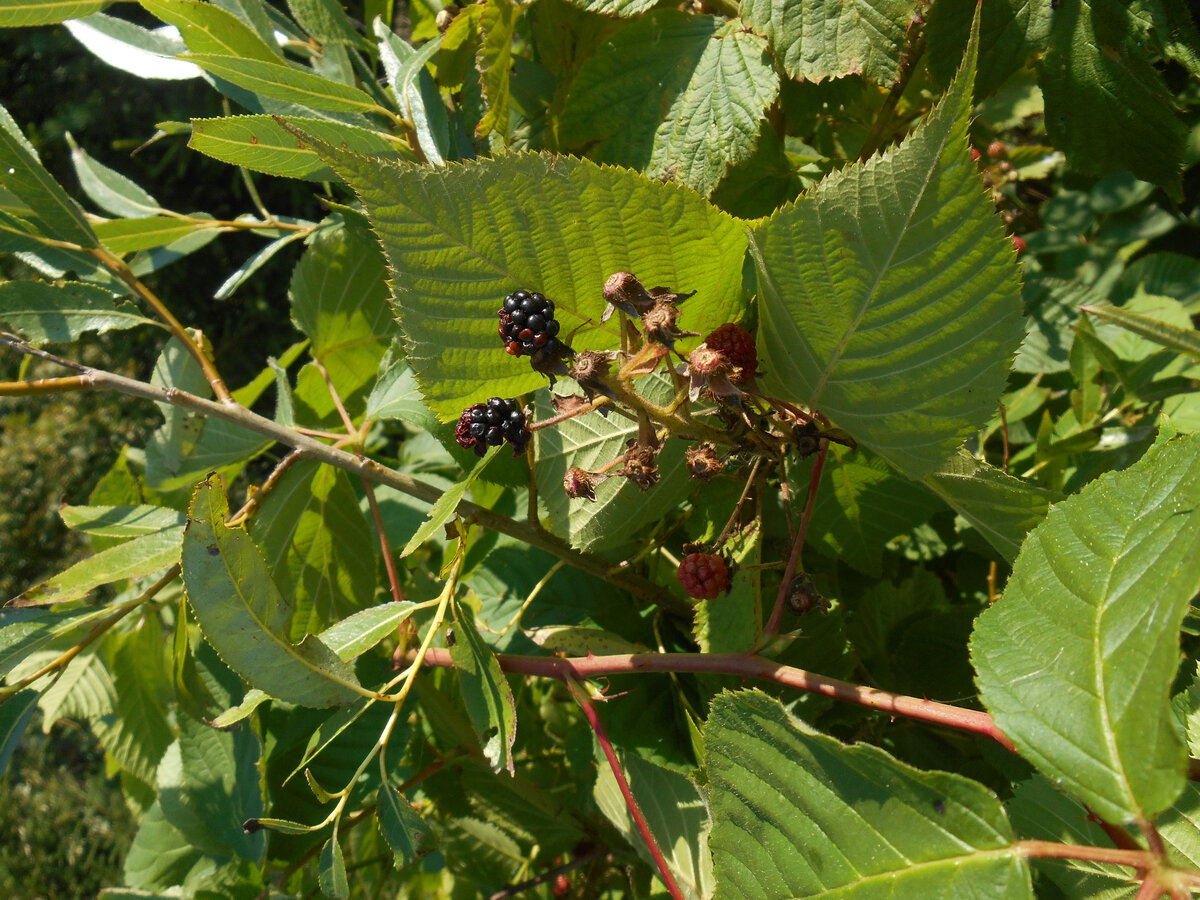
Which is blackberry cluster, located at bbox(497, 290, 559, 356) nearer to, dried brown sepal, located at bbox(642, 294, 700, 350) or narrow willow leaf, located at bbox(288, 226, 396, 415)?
dried brown sepal, located at bbox(642, 294, 700, 350)

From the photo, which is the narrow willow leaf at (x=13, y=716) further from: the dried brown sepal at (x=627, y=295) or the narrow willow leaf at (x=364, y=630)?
the dried brown sepal at (x=627, y=295)

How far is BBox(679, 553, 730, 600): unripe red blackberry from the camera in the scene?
2.40 ft

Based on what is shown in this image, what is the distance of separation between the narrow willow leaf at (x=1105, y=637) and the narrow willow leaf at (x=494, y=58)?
705 millimetres

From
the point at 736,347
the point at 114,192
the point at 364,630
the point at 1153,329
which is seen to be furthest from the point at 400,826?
the point at 114,192

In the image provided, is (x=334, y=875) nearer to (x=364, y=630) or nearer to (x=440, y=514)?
(x=364, y=630)

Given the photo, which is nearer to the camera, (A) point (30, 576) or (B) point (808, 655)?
(B) point (808, 655)

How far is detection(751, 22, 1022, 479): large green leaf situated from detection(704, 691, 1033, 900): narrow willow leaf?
0.23 m

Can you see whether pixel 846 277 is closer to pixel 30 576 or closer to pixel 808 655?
pixel 808 655

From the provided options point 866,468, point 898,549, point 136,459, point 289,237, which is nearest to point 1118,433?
point 898,549

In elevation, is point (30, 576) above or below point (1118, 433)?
below

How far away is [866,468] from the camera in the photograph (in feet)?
2.73

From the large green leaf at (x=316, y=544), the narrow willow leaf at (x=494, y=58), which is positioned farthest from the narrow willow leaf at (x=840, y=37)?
the large green leaf at (x=316, y=544)

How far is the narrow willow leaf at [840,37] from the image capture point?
2.61 feet

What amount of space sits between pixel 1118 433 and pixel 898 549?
32 centimetres
